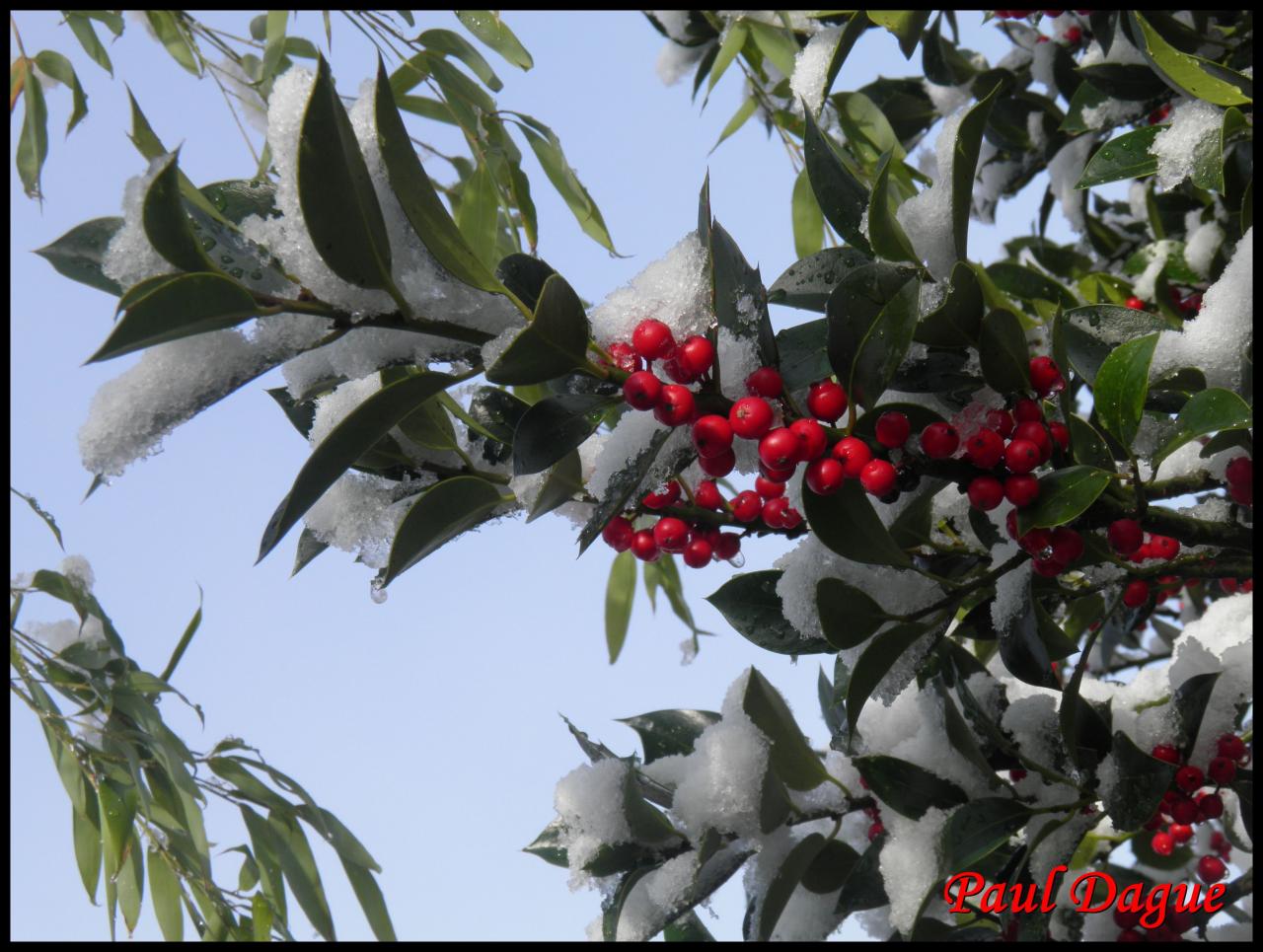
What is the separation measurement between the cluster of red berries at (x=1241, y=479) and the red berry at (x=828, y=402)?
438 millimetres

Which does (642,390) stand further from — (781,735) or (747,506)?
(781,735)

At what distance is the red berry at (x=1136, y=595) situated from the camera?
146cm

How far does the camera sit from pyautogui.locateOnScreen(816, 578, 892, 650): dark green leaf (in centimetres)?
99

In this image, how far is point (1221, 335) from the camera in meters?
1.08

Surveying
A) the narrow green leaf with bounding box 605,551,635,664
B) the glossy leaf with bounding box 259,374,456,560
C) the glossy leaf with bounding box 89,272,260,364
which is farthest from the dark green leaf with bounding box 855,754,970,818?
the narrow green leaf with bounding box 605,551,635,664

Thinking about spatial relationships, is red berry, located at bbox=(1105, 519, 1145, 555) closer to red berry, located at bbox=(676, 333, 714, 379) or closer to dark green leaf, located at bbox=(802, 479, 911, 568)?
dark green leaf, located at bbox=(802, 479, 911, 568)

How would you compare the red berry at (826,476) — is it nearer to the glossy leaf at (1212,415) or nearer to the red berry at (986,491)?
the red berry at (986,491)

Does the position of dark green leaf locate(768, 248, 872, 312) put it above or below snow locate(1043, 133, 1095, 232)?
above

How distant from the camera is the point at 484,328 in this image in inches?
35.0

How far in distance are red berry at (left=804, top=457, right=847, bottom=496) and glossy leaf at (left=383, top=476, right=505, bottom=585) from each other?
30 centimetres

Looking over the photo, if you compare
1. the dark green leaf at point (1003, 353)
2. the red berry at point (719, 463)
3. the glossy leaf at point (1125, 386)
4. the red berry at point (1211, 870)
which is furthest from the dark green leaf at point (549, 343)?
the red berry at point (1211, 870)

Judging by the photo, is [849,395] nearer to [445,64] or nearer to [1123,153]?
[1123,153]

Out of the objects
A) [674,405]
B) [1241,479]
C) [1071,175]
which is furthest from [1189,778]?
[1071,175]

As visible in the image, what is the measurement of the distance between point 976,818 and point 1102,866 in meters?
0.73
